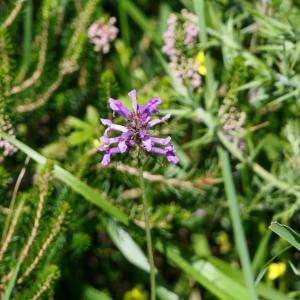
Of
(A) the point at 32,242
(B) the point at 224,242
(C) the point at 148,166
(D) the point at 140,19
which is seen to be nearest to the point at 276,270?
(B) the point at 224,242

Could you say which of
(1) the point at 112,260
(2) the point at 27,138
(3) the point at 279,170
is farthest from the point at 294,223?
(2) the point at 27,138

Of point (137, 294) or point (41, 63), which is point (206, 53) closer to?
point (41, 63)

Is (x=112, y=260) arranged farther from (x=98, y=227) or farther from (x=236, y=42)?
(x=236, y=42)

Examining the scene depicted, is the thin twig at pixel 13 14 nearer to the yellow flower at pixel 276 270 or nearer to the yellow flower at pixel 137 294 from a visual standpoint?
the yellow flower at pixel 137 294

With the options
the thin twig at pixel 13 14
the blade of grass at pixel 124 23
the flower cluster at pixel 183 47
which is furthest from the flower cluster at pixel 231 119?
the blade of grass at pixel 124 23

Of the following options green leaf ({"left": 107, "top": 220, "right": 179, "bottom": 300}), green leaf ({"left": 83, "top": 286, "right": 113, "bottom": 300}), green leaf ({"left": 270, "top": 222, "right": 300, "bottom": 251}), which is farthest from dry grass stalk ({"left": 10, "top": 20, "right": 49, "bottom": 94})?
green leaf ({"left": 270, "top": 222, "right": 300, "bottom": 251})

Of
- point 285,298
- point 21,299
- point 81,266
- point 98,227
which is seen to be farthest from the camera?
point 81,266
